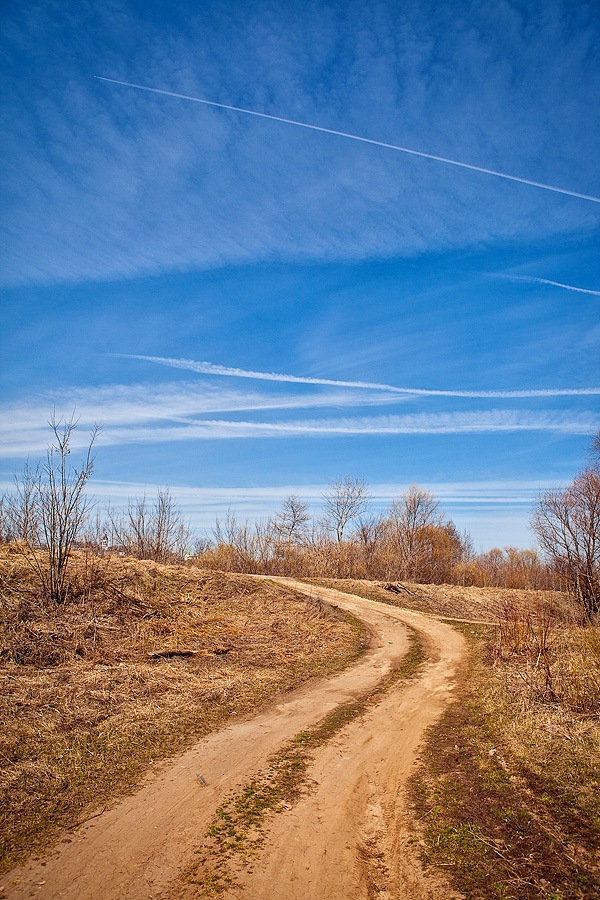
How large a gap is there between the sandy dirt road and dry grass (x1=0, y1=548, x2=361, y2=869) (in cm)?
40

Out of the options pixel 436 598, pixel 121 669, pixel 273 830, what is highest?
pixel 436 598

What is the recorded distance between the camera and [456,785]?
18.0 feet

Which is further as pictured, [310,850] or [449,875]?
[310,850]

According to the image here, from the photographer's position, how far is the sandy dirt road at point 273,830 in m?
3.73

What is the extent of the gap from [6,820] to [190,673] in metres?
5.30

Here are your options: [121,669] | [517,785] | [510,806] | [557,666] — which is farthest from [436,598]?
[510,806]

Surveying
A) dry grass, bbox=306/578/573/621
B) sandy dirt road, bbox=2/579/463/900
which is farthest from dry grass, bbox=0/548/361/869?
dry grass, bbox=306/578/573/621

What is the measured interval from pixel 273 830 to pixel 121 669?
5.67m

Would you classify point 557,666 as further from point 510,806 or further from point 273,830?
point 273,830

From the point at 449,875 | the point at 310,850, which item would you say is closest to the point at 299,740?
the point at 310,850

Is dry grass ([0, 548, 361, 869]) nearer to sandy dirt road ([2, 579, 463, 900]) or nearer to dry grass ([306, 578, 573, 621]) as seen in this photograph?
sandy dirt road ([2, 579, 463, 900])

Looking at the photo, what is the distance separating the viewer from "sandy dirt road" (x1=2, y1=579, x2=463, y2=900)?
3732mm

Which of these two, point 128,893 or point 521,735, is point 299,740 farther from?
point 128,893

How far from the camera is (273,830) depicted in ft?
14.8
